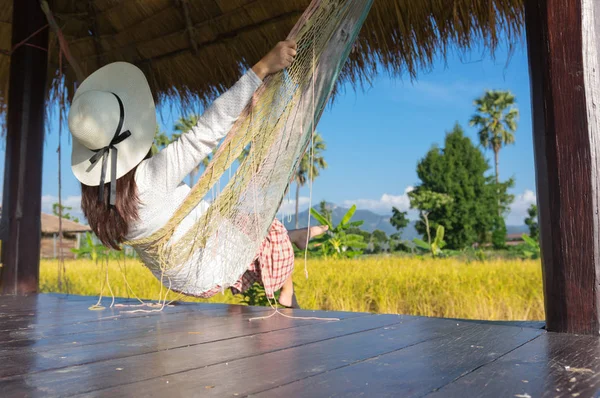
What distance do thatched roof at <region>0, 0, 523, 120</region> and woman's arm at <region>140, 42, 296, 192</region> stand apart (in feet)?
4.13

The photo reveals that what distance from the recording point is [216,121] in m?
1.50

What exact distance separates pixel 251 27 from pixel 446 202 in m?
23.5

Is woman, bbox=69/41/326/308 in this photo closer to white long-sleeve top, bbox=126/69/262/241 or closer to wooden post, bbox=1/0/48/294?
white long-sleeve top, bbox=126/69/262/241

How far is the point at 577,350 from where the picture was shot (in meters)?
1.03

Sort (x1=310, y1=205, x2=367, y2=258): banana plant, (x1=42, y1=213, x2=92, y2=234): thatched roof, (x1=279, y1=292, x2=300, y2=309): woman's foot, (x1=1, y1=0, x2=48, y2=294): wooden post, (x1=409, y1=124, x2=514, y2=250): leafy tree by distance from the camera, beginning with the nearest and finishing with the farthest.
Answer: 1. (x1=279, y1=292, x2=300, y2=309): woman's foot
2. (x1=1, y1=0, x2=48, y2=294): wooden post
3. (x1=310, y1=205, x2=367, y2=258): banana plant
4. (x1=42, y1=213, x2=92, y2=234): thatched roof
5. (x1=409, y1=124, x2=514, y2=250): leafy tree

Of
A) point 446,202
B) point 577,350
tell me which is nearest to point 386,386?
point 577,350

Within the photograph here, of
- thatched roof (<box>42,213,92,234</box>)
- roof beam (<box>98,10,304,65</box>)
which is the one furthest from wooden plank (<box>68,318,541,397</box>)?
thatched roof (<box>42,213,92,234</box>)

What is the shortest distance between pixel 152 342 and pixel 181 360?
236 mm

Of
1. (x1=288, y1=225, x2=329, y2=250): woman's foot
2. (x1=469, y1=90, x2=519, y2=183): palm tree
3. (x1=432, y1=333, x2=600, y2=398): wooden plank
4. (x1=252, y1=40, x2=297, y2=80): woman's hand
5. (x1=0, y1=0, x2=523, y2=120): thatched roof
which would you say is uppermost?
(x1=469, y1=90, x2=519, y2=183): palm tree

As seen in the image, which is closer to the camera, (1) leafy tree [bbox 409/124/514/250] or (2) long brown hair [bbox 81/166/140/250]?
(2) long brown hair [bbox 81/166/140/250]

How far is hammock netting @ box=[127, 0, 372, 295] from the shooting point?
1553 millimetres

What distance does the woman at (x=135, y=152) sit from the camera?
4.95 feet

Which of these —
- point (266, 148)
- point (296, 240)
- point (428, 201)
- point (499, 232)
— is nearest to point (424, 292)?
point (296, 240)

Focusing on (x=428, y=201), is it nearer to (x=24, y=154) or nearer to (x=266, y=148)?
(x=24, y=154)
